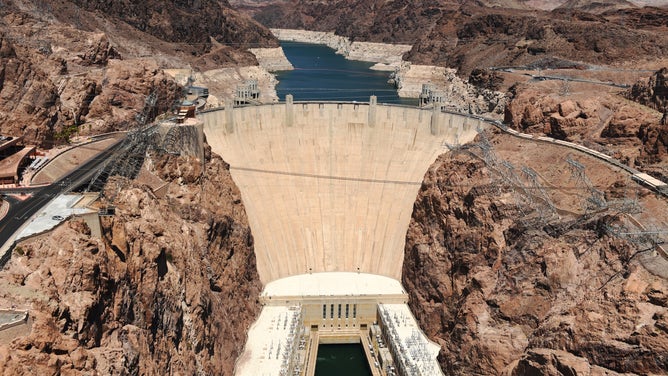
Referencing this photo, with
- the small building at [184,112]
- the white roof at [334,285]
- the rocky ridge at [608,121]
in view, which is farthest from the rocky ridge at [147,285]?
the rocky ridge at [608,121]

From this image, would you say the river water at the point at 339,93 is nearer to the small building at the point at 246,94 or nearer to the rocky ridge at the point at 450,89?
the rocky ridge at the point at 450,89

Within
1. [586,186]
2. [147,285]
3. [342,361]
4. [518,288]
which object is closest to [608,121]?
[586,186]

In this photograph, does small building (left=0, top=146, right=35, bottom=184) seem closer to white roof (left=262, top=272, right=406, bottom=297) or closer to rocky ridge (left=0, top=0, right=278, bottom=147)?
rocky ridge (left=0, top=0, right=278, bottom=147)

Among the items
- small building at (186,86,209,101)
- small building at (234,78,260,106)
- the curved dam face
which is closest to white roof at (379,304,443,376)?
the curved dam face

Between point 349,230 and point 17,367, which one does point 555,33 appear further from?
point 17,367

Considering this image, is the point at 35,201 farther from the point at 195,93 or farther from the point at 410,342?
the point at 195,93
